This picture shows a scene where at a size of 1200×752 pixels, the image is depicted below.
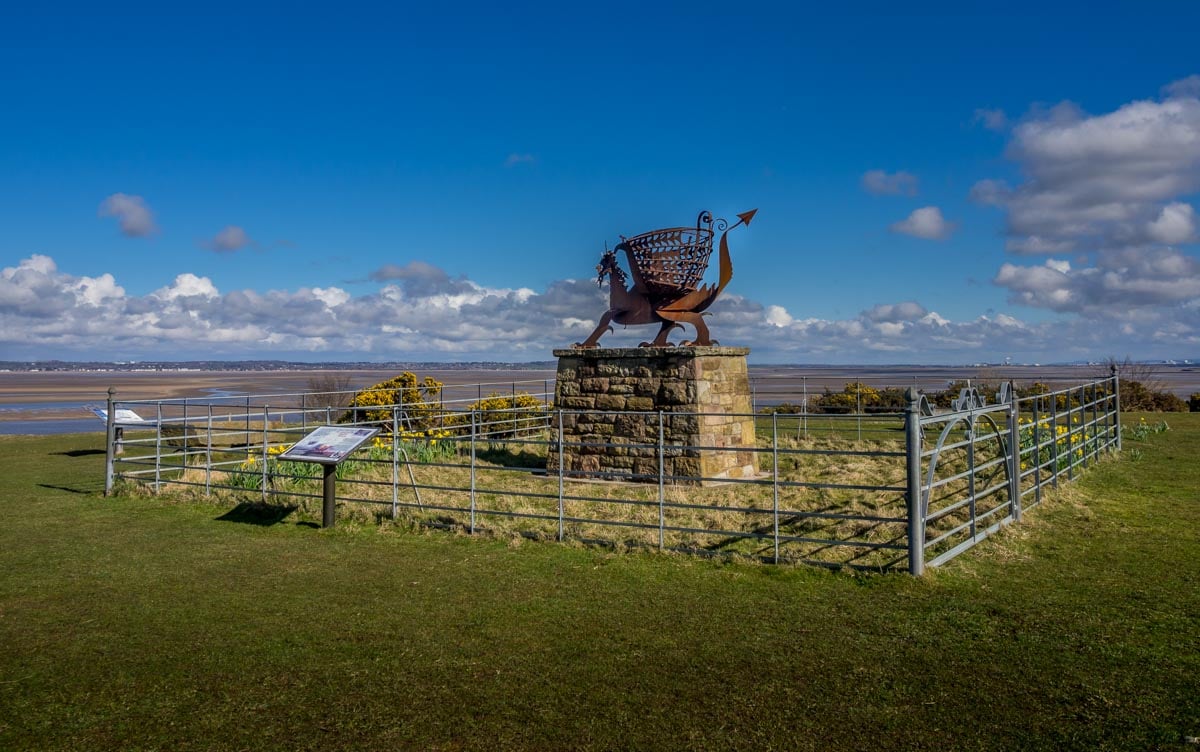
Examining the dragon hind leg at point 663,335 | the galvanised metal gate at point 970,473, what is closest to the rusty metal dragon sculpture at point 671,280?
the dragon hind leg at point 663,335

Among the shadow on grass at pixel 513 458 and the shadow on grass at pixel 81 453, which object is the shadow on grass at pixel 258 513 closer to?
the shadow on grass at pixel 513 458

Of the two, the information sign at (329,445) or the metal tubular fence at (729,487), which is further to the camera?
the information sign at (329,445)

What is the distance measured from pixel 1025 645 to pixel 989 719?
1.20m

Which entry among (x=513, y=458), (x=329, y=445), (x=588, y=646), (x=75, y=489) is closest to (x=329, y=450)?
(x=329, y=445)

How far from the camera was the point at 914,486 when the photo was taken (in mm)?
6297

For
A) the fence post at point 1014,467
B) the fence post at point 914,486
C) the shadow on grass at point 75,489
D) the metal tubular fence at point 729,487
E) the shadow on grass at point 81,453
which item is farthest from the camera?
the shadow on grass at point 81,453

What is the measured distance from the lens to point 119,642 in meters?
5.29

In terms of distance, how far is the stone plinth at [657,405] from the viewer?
455 inches

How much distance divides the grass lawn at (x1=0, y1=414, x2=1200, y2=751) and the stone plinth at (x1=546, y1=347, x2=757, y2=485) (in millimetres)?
4002

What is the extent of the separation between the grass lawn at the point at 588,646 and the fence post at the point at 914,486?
0.71ft

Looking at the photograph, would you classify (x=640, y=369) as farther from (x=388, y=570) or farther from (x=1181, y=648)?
(x=1181, y=648)

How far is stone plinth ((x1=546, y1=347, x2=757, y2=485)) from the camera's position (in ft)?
37.9

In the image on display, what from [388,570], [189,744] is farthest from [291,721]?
[388,570]

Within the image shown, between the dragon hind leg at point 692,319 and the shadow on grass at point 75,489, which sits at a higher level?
the dragon hind leg at point 692,319
